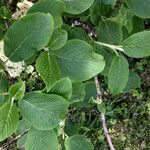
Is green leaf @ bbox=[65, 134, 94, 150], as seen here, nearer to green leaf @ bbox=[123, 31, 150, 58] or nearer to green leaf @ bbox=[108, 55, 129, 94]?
green leaf @ bbox=[108, 55, 129, 94]

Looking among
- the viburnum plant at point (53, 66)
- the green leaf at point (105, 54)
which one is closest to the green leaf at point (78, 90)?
the viburnum plant at point (53, 66)

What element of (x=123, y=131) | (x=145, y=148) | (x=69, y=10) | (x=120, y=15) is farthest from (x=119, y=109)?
(x=69, y=10)

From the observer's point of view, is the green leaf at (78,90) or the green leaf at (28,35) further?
the green leaf at (78,90)

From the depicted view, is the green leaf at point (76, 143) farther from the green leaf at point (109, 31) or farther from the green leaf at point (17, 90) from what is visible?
the green leaf at point (109, 31)

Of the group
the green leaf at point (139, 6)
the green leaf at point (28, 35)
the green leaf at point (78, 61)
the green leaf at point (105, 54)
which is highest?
the green leaf at point (28, 35)

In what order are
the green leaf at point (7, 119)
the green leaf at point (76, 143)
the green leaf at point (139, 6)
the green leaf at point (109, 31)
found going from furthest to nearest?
the green leaf at point (109, 31) < the green leaf at point (139, 6) < the green leaf at point (76, 143) < the green leaf at point (7, 119)

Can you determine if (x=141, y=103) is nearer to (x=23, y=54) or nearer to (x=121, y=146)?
(x=121, y=146)
